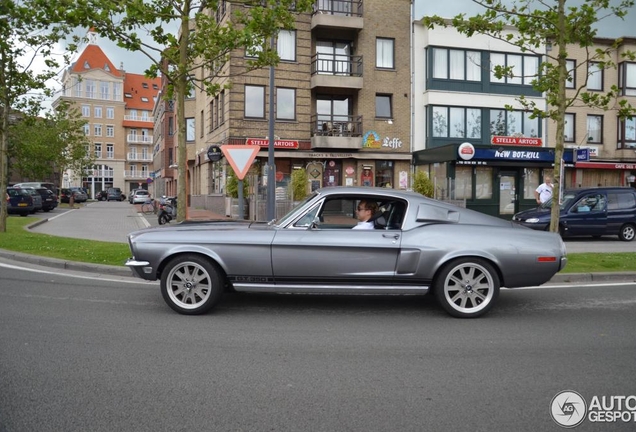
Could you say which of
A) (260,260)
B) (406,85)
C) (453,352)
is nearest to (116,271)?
(260,260)

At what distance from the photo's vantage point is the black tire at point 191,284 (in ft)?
20.7

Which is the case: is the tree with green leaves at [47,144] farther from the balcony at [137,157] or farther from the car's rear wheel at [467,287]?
the balcony at [137,157]

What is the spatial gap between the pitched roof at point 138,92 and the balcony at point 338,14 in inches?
3082

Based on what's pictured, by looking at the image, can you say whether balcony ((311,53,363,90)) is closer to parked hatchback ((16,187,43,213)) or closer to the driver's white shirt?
parked hatchback ((16,187,43,213))

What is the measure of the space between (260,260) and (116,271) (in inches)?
169

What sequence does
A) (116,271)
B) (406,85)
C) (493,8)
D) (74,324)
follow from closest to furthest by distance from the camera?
(74,324) < (116,271) < (493,8) < (406,85)

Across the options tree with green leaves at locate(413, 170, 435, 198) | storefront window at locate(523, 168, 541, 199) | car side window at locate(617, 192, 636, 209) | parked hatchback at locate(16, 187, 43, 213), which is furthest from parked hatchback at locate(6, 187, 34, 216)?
car side window at locate(617, 192, 636, 209)

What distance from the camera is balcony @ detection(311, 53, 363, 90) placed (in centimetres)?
2698

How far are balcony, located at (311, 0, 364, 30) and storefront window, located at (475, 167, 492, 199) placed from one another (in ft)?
30.4

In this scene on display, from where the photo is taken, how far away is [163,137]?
5809 cm

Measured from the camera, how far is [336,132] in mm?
27672

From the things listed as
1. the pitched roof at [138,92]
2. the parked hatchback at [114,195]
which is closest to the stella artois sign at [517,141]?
the parked hatchback at [114,195]

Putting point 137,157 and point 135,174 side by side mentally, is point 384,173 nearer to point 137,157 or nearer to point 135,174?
point 135,174

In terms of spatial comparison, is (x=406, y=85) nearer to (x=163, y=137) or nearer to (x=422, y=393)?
(x=422, y=393)
